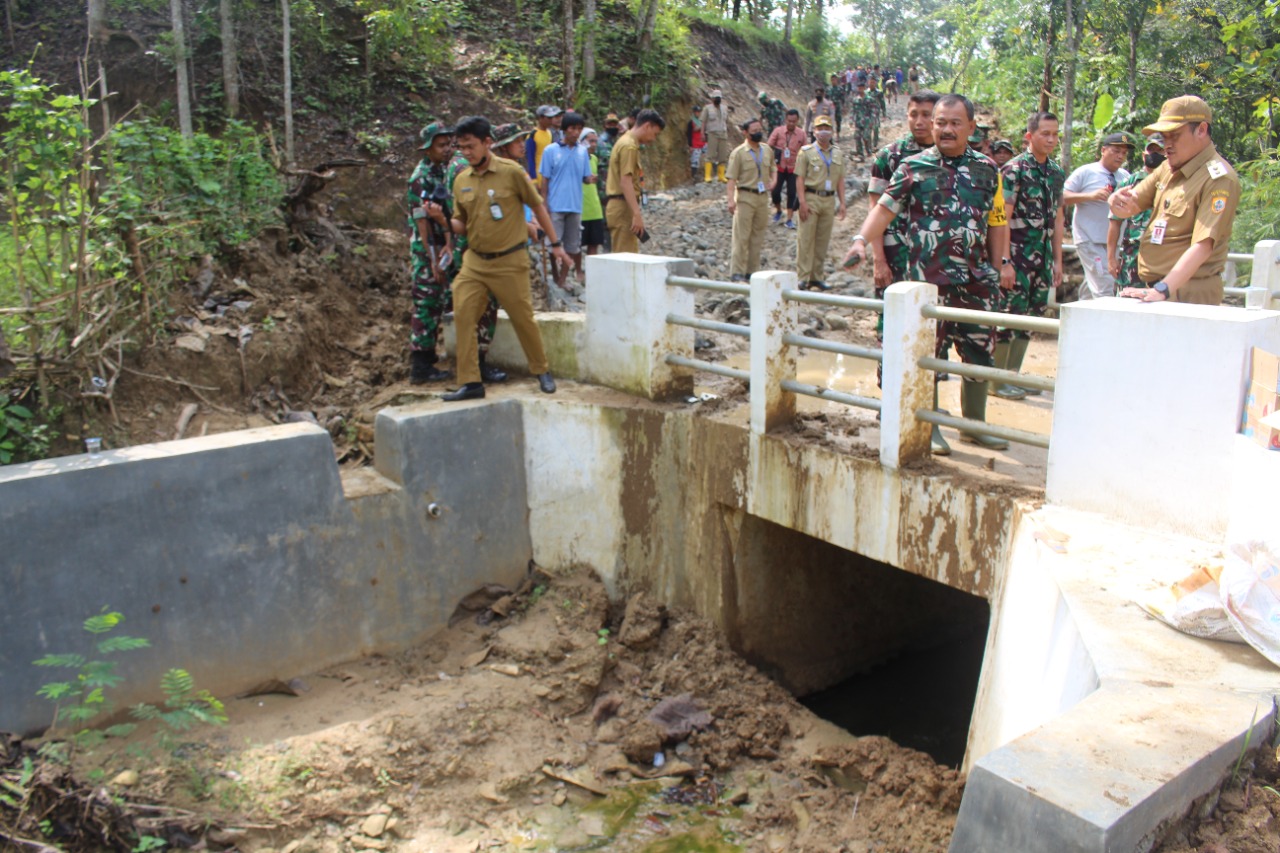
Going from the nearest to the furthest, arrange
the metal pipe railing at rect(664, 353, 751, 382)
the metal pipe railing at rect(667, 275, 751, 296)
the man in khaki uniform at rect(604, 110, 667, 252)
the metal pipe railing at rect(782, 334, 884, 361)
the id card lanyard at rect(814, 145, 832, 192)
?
the metal pipe railing at rect(782, 334, 884, 361)
the metal pipe railing at rect(667, 275, 751, 296)
the metal pipe railing at rect(664, 353, 751, 382)
the man in khaki uniform at rect(604, 110, 667, 252)
the id card lanyard at rect(814, 145, 832, 192)

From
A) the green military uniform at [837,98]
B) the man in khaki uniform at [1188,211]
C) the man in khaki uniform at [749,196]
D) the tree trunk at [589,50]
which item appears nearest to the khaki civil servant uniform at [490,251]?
the man in khaki uniform at [1188,211]

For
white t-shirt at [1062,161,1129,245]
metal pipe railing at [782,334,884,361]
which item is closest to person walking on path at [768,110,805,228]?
white t-shirt at [1062,161,1129,245]

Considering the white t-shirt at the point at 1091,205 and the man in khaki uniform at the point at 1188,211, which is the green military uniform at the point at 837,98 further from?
the man in khaki uniform at the point at 1188,211

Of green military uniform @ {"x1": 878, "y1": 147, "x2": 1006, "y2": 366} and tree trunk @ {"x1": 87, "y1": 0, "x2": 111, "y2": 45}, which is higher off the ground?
tree trunk @ {"x1": 87, "y1": 0, "x2": 111, "y2": 45}

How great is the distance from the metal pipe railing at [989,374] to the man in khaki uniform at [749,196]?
557cm

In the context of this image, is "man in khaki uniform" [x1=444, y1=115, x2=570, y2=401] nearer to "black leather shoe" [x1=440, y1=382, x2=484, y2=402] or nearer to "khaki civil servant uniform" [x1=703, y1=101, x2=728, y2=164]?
"black leather shoe" [x1=440, y1=382, x2=484, y2=402]

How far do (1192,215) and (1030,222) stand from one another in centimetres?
141

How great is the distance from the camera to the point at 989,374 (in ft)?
15.2

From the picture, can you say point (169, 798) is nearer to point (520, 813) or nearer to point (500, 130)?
point (520, 813)

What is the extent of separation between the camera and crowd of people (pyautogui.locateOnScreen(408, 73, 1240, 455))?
5152 millimetres

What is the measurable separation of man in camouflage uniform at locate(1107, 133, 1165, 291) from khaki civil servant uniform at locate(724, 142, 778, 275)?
11.8 ft

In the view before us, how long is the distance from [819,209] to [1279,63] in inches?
269

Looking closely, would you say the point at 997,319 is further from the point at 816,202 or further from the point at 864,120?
the point at 864,120

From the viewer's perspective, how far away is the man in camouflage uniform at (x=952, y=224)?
5.24 metres
